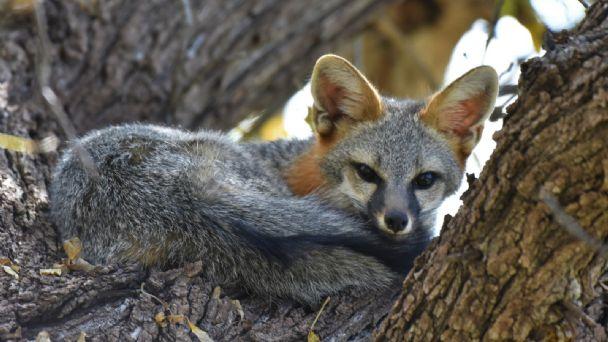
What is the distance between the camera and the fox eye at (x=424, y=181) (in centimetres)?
540

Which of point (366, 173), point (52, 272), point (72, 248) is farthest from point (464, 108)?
point (52, 272)

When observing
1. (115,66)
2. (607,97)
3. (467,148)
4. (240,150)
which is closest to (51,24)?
(115,66)

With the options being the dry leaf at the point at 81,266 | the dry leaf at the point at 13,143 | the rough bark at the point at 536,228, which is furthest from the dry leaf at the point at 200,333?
the dry leaf at the point at 13,143

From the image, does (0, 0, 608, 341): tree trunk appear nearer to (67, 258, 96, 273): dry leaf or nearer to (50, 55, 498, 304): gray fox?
(67, 258, 96, 273): dry leaf

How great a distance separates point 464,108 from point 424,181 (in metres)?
0.61

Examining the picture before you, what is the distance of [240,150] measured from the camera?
228 inches

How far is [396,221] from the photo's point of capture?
4.84 metres

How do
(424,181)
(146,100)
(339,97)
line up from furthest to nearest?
(146,100) < (339,97) < (424,181)

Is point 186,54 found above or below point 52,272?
above

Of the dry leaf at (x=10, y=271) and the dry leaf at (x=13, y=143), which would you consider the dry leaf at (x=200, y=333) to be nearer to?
the dry leaf at (x=10, y=271)

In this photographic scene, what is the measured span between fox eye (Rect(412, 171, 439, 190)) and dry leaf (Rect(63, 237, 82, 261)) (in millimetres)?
2248

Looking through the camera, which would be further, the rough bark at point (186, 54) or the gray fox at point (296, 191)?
the rough bark at point (186, 54)

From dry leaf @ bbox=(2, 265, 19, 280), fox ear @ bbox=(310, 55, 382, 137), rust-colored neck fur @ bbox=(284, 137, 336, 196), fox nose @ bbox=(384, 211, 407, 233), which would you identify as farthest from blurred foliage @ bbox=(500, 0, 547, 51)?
dry leaf @ bbox=(2, 265, 19, 280)

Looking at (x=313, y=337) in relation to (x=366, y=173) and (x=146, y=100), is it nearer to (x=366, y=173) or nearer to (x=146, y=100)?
(x=366, y=173)
